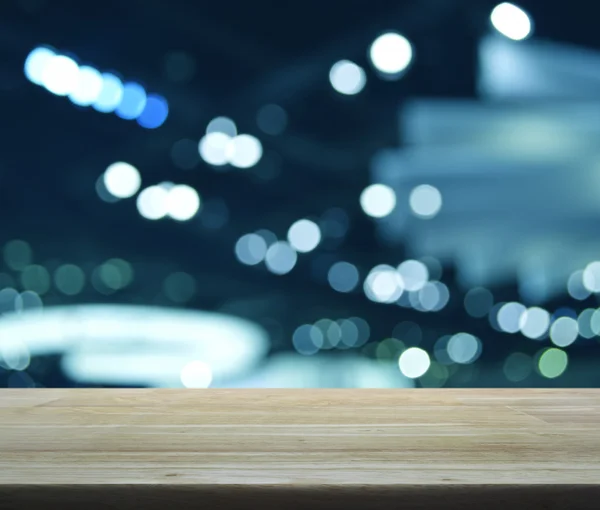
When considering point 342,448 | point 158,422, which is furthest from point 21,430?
point 342,448

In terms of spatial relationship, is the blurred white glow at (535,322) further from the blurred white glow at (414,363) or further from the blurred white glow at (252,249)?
the blurred white glow at (252,249)

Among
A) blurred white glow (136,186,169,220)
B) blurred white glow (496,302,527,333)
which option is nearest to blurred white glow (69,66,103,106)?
blurred white glow (136,186,169,220)

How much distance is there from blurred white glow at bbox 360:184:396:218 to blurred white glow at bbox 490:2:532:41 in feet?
1.54

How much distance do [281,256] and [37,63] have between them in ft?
2.40

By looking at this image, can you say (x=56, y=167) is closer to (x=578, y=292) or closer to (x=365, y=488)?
(x=578, y=292)

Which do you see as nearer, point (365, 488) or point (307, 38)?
point (365, 488)

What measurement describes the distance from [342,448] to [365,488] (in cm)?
7

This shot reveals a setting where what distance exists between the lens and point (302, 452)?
12.8 inches

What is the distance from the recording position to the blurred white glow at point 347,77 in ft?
4.83

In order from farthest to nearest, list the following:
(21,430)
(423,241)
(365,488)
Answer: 1. (423,241)
2. (21,430)
3. (365,488)

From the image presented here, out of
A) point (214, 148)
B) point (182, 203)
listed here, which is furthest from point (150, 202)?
point (214, 148)

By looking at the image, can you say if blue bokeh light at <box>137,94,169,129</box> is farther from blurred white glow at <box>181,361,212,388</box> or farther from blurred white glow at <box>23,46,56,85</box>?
blurred white glow at <box>181,361,212,388</box>

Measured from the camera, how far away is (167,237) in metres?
1.47

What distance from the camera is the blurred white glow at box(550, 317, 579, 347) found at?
1487 millimetres
